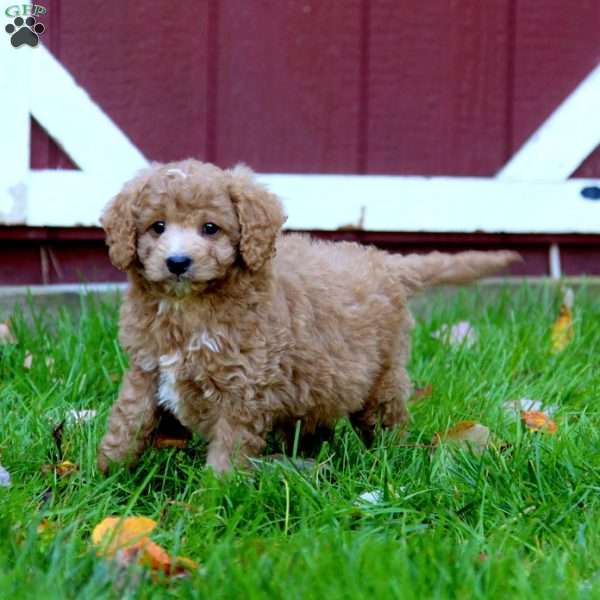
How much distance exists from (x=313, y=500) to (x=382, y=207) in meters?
2.27

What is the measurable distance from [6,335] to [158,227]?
1.38m

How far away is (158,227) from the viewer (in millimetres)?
3070

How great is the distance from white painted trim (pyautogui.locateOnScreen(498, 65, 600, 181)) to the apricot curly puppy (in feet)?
6.57

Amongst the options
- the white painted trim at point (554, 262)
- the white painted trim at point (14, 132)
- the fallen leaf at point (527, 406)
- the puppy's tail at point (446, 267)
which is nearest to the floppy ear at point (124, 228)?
the puppy's tail at point (446, 267)

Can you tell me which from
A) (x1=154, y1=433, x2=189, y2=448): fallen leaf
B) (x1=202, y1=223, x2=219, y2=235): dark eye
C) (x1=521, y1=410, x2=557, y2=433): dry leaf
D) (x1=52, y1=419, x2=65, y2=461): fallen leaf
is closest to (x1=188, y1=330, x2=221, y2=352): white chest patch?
(x1=202, y1=223, x2=219, y2=235): dark eye

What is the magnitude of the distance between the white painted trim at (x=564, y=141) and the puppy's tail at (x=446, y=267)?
124 cm

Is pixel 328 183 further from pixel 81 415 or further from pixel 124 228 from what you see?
pixel 124 228

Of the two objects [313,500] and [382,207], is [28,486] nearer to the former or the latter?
[313,500]

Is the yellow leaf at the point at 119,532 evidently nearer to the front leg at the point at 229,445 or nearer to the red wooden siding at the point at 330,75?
the front leg at the point at 229,445

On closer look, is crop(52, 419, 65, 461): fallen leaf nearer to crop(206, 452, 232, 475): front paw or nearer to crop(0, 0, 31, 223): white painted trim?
crop(206, 452, 232, 475): front paw

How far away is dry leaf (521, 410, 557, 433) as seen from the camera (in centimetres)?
350

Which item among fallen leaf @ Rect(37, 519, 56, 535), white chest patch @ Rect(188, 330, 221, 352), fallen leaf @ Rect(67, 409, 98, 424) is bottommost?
fallen leaf @ Rect(37, 519, 56, 535)

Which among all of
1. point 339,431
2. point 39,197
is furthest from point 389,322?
point 39,197

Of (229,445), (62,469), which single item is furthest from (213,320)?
(62,469)
